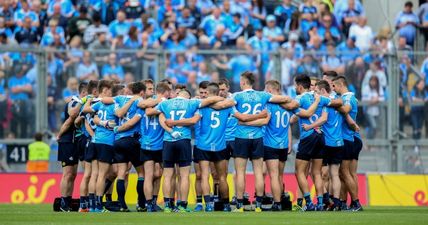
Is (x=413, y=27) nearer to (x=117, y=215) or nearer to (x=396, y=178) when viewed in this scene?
(x=396, y=178)

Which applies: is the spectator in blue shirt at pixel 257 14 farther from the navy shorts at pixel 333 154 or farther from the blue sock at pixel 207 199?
the blue sock at pixel 207 199

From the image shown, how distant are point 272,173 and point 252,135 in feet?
2.82

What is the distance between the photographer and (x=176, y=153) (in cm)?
2586

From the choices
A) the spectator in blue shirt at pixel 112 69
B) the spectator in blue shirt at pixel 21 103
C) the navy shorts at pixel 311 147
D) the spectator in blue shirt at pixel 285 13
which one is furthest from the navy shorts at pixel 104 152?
the spectator in blue shirt at pixel 285 13

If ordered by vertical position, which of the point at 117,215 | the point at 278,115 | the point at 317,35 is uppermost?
the point at 317,35

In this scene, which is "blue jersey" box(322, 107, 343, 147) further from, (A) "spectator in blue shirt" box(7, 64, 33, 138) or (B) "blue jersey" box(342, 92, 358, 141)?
(A) "spectator in blue shirt" box(7, 64, 33, 138)

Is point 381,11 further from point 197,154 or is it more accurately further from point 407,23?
point 197,154

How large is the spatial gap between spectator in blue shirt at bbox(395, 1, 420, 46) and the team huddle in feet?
31.3

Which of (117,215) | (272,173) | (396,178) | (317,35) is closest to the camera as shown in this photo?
(117,215)

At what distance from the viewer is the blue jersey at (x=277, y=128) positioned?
87.1 ft

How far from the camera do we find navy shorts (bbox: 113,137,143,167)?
2645cm

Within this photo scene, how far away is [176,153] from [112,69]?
7810 millimetres

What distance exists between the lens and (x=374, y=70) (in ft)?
111

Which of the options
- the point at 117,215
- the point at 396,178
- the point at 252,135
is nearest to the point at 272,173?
the point at 252,135
